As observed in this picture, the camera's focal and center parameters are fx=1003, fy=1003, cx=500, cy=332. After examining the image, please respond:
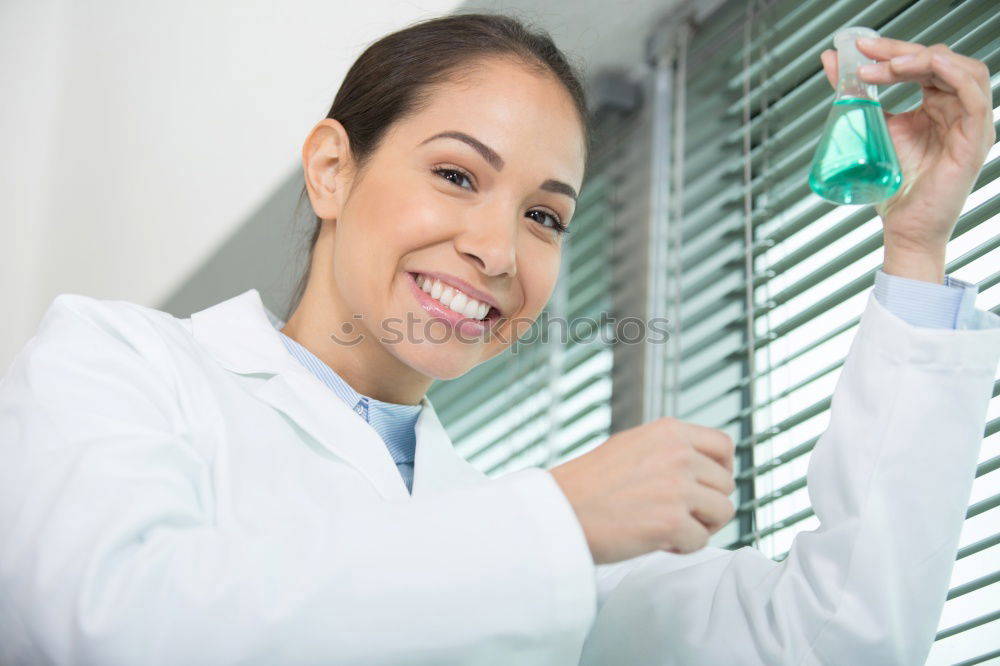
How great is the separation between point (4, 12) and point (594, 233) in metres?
2.26

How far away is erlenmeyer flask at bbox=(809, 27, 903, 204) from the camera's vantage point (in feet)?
3.01

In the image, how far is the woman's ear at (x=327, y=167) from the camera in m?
1.38

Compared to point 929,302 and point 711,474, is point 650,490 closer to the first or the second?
point 711,474

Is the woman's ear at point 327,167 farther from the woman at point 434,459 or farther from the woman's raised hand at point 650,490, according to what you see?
the woman's raised hand at point 650,490

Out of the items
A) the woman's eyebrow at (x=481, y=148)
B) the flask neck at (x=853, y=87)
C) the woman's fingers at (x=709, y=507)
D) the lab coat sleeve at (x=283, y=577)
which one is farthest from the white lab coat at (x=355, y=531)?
the woman's eyebrow at (x=481, y=148)

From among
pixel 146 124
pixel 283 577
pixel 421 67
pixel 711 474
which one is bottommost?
pixel 283 577

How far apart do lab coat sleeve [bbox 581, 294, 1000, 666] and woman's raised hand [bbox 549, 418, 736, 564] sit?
0.22 meters

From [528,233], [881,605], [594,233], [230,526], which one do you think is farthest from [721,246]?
[230,526]

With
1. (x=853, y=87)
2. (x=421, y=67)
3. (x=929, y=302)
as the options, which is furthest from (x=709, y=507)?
(x=421, y=67)

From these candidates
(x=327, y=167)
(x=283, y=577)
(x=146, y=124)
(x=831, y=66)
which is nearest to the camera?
(x=283, y=577)

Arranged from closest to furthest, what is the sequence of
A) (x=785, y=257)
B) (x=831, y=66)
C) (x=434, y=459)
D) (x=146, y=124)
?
(x=831, y=66)
(x=434, y=459)
(x=785, y=257)
(x=146, y=124)

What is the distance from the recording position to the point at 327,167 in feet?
4.66

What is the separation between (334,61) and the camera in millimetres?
2250

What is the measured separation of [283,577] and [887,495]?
22.5 inches
